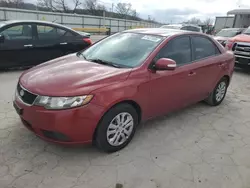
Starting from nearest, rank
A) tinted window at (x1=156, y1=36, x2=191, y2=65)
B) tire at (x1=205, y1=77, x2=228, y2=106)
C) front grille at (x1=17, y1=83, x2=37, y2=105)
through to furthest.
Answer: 1. front grille at (x1=17, y1=83, x2=37, y2=105)
2. tinted window at (x1=156, y1=36, x2=191, y2=65)
3. tire at (x1=205, y1=77, x2=228, y2=106)

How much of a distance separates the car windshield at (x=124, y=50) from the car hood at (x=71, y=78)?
0.22 metres

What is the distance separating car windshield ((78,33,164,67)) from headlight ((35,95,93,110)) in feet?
2.70

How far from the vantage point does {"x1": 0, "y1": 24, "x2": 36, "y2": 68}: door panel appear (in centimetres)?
588

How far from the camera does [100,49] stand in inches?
144

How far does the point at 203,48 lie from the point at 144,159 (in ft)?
7.33

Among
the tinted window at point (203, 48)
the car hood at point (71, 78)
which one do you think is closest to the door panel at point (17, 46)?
the car hood at point (71, 78)

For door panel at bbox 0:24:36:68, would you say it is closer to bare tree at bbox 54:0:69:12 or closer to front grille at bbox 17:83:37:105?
front grille at bbox 17:83:37:105

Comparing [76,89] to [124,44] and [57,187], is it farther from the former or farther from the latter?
[124,44]

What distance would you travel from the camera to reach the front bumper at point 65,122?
2.44 meters

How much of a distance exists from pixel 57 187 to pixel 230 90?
4880mm

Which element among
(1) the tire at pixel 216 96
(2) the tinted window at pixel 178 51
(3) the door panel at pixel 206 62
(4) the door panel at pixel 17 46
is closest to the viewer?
(2) the tinted window at pixel 178 51

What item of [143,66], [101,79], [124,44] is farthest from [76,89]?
[124,44]

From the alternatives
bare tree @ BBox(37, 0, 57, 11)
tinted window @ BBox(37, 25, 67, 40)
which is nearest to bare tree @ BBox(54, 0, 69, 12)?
bare tree @ BBox(37, 0, 57, 11)

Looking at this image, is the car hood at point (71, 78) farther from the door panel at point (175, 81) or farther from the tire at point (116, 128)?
the door panel at point (175, 81)
